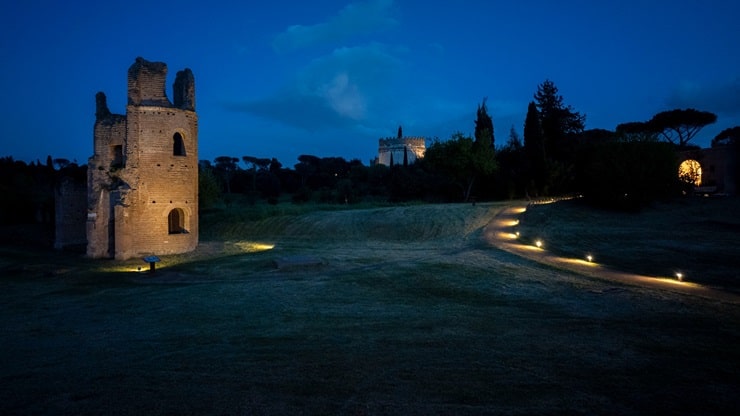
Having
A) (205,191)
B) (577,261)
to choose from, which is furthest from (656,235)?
(205,191)

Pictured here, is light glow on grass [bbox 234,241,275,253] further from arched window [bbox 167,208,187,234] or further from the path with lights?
the path with lights

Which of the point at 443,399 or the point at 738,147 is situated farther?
the point at 738,147

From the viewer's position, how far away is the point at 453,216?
95.5ft

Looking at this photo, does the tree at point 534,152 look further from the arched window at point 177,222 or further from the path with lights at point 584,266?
the arched window at point 177,222

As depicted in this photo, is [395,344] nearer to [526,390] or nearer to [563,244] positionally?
[526,390]

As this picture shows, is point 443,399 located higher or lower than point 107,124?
lower

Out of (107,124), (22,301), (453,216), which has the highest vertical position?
(107,124)

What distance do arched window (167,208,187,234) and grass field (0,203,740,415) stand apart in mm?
7066

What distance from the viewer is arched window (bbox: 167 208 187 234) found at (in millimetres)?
23281

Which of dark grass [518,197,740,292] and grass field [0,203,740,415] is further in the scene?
dark grass [518,197,740,292]

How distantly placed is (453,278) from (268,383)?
345 inches

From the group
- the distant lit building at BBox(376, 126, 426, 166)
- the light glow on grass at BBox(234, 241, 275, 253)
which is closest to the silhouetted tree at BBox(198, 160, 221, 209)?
the light glow on grass at BBox(234, 241, 275, 253)

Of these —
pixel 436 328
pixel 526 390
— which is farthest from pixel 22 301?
pixel 526 390

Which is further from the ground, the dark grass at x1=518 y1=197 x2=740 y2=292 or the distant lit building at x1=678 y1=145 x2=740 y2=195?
the distant lit building at x1=678 y1=145 x2=740 y2=195
